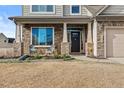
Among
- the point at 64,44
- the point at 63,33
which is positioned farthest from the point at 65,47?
the point at 63,33

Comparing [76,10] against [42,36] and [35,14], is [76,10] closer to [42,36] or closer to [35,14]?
[35,14]

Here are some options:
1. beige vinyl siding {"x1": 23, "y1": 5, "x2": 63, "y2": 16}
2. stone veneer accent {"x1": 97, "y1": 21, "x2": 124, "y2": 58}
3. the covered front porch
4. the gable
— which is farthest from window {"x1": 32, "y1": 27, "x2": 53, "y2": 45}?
the gable

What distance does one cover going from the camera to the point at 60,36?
2353 centimetres

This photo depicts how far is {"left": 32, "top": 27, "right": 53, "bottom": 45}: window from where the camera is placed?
23500 millimetres

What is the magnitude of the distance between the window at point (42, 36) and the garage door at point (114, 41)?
5.54 metres

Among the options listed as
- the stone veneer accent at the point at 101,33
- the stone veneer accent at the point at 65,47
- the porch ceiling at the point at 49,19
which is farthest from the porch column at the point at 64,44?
the stone veneer accent at the point at 101,33

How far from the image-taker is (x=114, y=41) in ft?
65.7

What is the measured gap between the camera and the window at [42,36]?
77.1 feet

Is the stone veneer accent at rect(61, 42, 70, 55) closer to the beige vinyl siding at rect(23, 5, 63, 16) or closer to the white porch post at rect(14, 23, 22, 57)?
the beige vinyl siding at rect(23, 5, 63, 16)

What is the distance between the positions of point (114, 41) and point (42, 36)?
258 inches

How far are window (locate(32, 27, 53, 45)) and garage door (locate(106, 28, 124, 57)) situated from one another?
18.2ft
